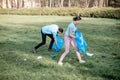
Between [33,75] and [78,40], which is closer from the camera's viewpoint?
[33,75]

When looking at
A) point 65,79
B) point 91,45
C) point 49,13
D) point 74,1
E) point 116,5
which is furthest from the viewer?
point 74,1

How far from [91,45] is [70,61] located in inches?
156

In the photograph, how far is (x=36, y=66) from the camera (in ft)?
31.2

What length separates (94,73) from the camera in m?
8.45

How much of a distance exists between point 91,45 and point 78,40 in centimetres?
451

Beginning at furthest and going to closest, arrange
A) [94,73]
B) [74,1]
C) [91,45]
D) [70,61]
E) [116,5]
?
[74,1] → [116,5] → [91,45] → [70,61] → [94,73]

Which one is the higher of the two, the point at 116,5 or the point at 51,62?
the point at 116,5

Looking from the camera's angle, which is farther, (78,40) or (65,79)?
(78,40)

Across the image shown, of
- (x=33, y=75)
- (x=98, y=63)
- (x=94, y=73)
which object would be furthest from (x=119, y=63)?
(x=33, y=75)

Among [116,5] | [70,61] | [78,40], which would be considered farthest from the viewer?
[116,5]

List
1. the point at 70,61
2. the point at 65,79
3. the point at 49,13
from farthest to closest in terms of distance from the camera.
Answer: the point at 49,13
the point at 70,61
the point at 65,79

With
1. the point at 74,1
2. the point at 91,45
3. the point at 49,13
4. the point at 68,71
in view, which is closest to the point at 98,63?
the point at 68,71

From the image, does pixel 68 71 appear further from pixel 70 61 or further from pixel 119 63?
pixel 119 63

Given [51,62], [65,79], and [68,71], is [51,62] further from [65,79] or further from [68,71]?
[65,79]
